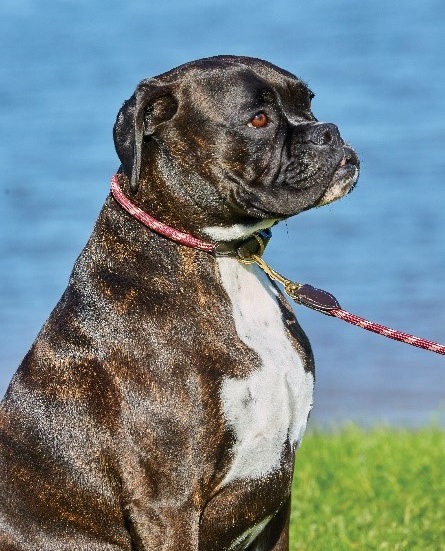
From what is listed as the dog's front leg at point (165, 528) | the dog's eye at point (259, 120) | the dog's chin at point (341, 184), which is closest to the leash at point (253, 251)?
the dog's chin at point (341, 184)

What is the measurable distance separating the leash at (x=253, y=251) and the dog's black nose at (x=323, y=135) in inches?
15.1

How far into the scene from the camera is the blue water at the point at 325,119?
11.2 m

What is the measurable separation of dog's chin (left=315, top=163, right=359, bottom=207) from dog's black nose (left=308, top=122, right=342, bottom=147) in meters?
0.10

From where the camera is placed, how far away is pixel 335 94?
57.1 ft

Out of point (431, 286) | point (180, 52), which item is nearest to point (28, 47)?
point (180, 52)

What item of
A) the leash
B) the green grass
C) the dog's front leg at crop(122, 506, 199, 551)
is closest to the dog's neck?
the leash

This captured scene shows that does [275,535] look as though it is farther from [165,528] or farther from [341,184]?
[341,184]

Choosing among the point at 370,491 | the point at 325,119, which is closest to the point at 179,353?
the point at 370,491

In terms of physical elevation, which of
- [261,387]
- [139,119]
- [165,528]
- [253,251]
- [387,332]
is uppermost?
[139,119]

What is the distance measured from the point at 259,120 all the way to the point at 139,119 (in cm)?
41

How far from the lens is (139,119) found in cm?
467

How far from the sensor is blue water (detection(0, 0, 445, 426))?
1119 centimetres

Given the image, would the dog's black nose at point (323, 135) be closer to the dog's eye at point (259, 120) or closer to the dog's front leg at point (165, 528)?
the dog's eye at point (259, 120)

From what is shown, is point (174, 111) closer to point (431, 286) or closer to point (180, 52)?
point (431, 286)
